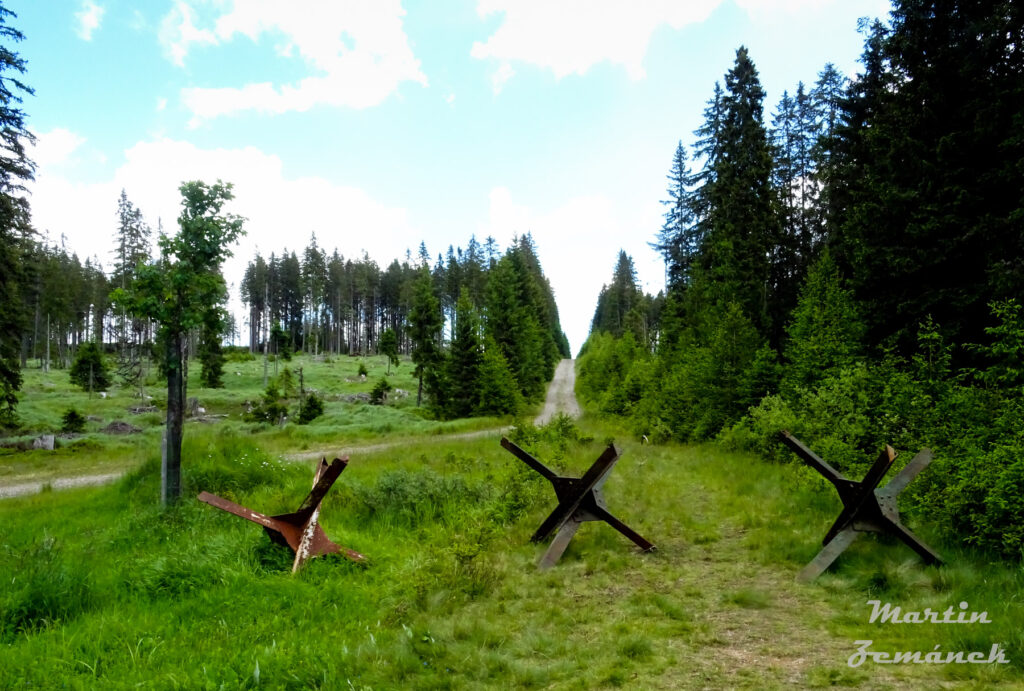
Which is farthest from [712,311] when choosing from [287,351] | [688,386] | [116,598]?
[287,351]

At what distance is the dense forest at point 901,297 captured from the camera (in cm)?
707

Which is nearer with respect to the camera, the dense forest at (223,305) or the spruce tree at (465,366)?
the dense forest at (223,305)

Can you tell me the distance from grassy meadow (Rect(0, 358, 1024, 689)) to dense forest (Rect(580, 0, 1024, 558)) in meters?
1.21

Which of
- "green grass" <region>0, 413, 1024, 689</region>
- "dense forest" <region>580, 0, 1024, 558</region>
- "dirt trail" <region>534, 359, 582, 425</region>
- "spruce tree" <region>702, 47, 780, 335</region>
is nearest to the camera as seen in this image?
"green grass" <region>0, 413, 1024, 689</region>

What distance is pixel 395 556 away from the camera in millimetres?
7773

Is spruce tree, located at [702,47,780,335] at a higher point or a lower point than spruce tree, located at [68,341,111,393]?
higher

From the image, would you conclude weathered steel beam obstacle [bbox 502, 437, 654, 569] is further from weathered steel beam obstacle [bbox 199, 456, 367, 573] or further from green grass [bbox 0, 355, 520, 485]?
green grass [bbox 0, 355, 520, 485]

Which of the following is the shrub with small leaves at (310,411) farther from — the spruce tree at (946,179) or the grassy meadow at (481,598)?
the spruce tree at (946,179)

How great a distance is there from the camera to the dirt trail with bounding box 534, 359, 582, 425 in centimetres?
3903

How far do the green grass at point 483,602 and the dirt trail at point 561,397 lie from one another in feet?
66.8

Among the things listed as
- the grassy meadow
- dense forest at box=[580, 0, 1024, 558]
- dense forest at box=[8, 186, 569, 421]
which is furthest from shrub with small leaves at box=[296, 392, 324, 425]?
the grassy meadow

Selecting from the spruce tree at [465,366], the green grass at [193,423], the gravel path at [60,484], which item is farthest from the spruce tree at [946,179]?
the spruce tree at [465,366]

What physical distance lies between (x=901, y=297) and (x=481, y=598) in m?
13.2

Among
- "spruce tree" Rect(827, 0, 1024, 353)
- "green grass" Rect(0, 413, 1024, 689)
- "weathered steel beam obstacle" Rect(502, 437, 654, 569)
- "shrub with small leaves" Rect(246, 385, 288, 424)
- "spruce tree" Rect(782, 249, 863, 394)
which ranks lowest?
"shrub with small leaves" Rect(246, 385, 288, 424)
